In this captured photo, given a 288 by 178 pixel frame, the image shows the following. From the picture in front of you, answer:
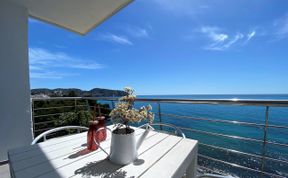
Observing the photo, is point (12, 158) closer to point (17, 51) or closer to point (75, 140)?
point (75, 140)

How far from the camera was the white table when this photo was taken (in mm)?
620

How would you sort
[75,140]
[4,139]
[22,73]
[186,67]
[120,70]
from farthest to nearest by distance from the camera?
[186,67] < [120,70] < [22,73] < [4,139] < [75,140]

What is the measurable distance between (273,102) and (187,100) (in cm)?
79

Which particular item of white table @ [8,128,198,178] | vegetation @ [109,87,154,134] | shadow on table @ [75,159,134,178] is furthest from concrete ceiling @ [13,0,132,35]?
shadow on table @ [75,159,134,178]

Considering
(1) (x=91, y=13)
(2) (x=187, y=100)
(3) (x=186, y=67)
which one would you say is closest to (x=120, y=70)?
(3) (x=186, y=67)

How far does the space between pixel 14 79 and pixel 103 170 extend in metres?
2.14

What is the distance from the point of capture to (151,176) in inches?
23.0

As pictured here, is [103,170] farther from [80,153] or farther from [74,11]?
[74,11]

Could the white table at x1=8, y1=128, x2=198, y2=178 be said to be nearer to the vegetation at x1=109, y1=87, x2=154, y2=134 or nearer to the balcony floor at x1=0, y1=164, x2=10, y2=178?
the vegetation at x1=109, y1=87, x2=154, y2=134

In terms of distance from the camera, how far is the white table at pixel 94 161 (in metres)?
0.62

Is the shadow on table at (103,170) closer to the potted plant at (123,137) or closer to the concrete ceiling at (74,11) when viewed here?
the potted plant at (123,137)

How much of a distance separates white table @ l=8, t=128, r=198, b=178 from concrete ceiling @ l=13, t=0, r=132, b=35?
1880mm

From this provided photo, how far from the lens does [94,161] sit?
0.73m

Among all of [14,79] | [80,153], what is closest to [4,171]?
[14,79]
